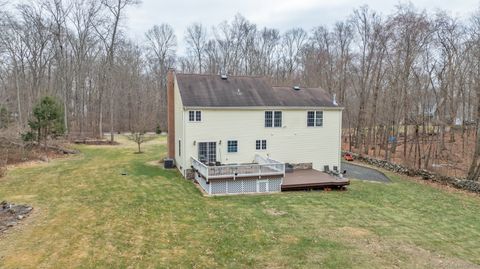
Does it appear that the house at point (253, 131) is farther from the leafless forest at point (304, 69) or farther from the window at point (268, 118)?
the leafless forest at point (304, 69)

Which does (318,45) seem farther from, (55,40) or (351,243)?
(351,243)

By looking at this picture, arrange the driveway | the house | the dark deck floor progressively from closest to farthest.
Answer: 1. the dark deck floor
2. the house
3. the driveway

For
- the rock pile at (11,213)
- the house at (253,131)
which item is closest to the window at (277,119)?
the house at (253,131)

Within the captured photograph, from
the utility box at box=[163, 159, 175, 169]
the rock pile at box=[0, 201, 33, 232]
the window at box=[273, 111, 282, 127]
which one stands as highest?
the window at box=[273, 111, 282, 127]

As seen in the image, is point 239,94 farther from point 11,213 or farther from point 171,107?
point 11,213

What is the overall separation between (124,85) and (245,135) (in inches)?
1323

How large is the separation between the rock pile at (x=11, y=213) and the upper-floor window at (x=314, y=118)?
15331 millimetres

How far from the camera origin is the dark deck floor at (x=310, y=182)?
16984 mm

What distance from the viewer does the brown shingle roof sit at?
63.2 feet

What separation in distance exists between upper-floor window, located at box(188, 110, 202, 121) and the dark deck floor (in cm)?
589

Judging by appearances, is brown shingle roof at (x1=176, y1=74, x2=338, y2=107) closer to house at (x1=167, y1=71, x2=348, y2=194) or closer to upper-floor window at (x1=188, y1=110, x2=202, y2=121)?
house at (x1=167, y1=71, x2=348, y2=194)

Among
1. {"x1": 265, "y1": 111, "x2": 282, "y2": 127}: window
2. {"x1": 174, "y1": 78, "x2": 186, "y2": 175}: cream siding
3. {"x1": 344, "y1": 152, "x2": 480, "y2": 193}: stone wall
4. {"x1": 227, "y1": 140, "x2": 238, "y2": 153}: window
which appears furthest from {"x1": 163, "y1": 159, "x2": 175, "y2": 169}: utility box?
{"x1": 344, "y1": 152, "x2": 480, "y2": 193}: stone wall

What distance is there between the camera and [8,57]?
34.3 metres

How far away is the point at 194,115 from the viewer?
18641 millimetres
